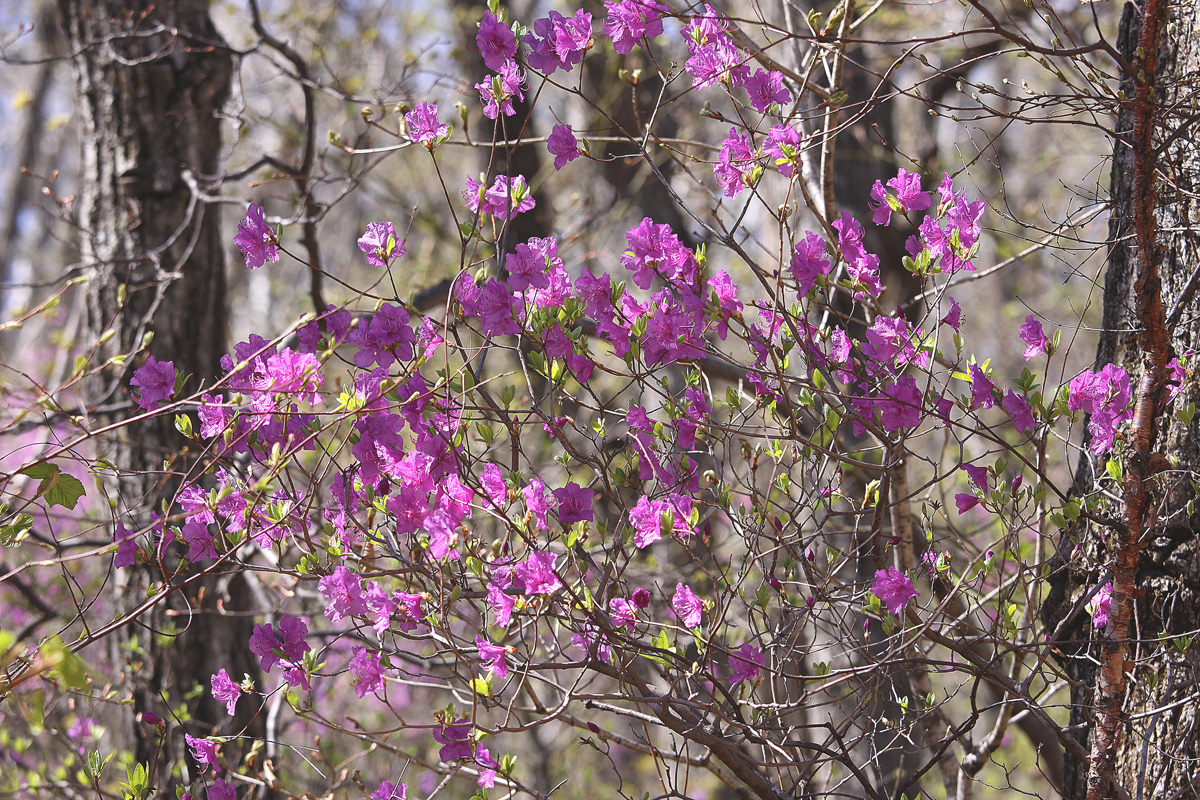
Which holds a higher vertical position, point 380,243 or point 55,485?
point 380,243

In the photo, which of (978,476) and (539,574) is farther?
(978,476)

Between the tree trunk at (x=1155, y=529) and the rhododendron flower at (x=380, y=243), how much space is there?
1389 millimetres

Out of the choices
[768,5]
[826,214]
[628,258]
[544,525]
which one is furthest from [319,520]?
[768,5]

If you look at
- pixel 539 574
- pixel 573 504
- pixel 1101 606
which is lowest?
pixel 539 574

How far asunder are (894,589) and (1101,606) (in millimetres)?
482

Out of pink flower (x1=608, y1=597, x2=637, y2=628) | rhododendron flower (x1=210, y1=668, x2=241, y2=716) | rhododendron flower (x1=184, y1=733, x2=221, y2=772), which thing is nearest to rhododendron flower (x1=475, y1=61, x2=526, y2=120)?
pink flower (x1=608, y1=597, x2=637, y2=628)

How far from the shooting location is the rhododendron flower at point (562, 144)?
5.93ft

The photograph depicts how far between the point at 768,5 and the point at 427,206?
118 inches

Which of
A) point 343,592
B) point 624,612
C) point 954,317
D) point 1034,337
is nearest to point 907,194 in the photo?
point 954,317

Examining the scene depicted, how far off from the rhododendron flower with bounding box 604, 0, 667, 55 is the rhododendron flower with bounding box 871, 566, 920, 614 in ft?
3.77

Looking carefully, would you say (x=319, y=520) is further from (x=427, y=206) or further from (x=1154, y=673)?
(x=427, y=206)

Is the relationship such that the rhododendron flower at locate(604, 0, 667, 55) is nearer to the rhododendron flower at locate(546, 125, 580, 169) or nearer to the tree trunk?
the rhododendron flower at locate(546, 125, 580, 169)

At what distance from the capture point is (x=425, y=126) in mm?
1742

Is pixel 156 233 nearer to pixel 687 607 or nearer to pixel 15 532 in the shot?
pixel 15 532
